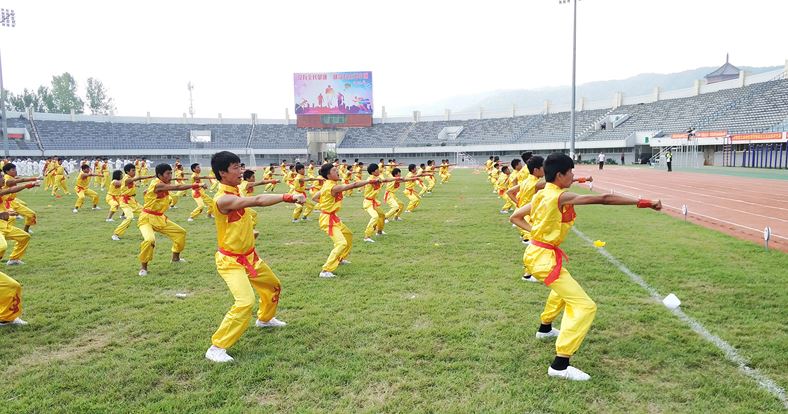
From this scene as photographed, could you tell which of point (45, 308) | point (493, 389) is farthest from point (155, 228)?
point (493, 389)

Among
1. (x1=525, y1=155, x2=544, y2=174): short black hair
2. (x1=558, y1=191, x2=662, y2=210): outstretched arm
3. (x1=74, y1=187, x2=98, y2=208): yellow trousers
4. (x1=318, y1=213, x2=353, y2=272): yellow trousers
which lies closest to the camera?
(x1=558, y1=191, x2=662, y2=210): outstretched arm

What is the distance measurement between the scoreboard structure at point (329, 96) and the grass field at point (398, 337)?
5163 cm

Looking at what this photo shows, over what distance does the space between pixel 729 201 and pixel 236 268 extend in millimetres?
17933

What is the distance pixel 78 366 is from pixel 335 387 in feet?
8.11

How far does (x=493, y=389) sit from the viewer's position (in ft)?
13.6

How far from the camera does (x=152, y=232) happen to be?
8.43m

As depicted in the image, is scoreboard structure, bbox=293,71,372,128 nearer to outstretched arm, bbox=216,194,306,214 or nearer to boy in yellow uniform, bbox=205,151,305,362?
boy in yellow uniform, bbox=205,151,305,362

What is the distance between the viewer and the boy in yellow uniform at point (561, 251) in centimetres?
430

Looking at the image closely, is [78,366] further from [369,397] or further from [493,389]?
[493,389]

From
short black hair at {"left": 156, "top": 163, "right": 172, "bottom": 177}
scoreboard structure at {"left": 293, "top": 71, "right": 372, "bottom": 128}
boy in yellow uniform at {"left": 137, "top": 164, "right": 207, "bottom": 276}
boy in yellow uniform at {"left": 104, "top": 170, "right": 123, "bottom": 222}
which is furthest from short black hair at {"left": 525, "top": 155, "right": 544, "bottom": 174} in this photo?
scoreboard structure at {"left": 293, "top": 71, "right": 372, "bottom": 128}

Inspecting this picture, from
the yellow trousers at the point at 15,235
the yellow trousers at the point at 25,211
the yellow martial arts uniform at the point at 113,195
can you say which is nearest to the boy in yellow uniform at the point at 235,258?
the yellow trousers at the point at 15,235

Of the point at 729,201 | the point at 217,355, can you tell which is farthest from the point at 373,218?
the point at 729,201

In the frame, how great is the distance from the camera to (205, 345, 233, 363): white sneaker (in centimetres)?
477

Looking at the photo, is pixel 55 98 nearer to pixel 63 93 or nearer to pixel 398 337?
pixel 63 93
